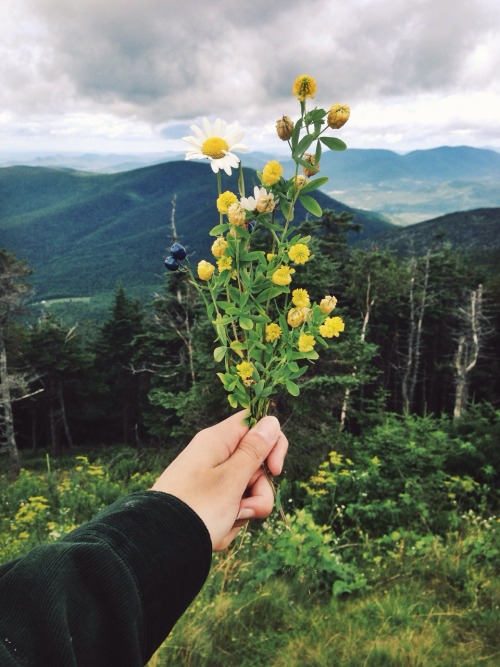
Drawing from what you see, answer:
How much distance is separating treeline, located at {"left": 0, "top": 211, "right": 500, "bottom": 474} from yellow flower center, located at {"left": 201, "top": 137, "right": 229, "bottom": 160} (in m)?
12.7

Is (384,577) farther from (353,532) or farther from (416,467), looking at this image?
(416,467)

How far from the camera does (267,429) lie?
142 cm

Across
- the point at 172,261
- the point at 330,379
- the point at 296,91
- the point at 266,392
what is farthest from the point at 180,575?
the point at 330,379

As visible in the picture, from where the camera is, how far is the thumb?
136cm

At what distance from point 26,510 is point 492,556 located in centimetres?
515

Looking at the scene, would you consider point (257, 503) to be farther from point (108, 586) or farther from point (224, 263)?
point (224, 263)

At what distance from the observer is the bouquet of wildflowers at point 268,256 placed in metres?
1.16

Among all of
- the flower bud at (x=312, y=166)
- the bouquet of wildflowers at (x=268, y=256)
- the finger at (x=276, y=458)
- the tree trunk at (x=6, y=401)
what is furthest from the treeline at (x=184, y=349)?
the flower bud at (x=312, y=166)

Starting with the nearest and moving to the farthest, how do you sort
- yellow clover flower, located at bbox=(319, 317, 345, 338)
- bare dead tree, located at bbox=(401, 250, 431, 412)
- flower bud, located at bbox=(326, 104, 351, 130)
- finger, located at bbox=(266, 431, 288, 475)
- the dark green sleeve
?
the dark green sleeve, flower bud, located at bbox=(326, 104, 351, 130), yellow clover flower, located at bbox=(319, 317, 345, 338), finger, located at bbox=(266, 431, 288, 475), bare dead tree, located at bbox=(401, 250, 431, 412)

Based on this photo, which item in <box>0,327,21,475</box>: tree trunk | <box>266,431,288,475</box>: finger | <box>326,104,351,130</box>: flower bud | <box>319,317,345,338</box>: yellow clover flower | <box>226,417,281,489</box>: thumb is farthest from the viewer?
<box>0,327,21,475</box>: tree trunk

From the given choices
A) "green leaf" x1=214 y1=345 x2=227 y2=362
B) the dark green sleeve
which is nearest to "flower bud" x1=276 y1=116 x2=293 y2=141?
"green leaf" x1=214 y1=345 x2=227 y2=362

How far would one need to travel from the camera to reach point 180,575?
1053 millimetres

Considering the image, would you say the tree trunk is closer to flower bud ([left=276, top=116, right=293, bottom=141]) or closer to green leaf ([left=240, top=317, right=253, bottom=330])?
green leaf ([left=240, top=317, right=253, bottom=330])

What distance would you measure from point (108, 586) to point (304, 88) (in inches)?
47.5
